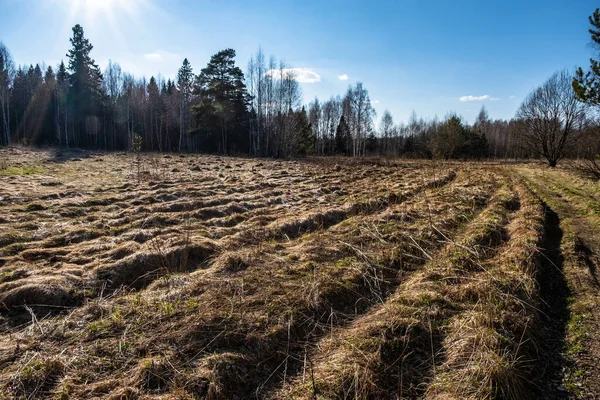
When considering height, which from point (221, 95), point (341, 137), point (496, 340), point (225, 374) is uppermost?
point (221, 95)

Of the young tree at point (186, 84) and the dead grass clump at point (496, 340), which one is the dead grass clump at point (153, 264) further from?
the young tree at point (186, 84)

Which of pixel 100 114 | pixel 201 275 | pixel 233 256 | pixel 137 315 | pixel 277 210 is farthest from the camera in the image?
pixel 100 114

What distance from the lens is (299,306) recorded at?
176 inches

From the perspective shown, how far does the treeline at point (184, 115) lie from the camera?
38875 mm

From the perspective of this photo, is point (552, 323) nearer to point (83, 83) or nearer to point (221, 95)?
point (221, 95)

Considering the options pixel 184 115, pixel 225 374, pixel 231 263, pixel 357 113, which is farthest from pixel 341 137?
pixel 225 374

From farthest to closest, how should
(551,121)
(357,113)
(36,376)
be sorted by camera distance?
(357,113) → (551,121) → (36,376)

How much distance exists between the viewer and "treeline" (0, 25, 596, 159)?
128 ft

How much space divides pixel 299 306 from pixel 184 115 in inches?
1831

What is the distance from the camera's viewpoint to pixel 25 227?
306 inches

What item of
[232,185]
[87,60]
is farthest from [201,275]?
[87,60]

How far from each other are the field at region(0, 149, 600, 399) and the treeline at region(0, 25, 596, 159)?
29.5 m

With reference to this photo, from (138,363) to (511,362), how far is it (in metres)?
4.00

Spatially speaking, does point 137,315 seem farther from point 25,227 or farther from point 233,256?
point 25,227
